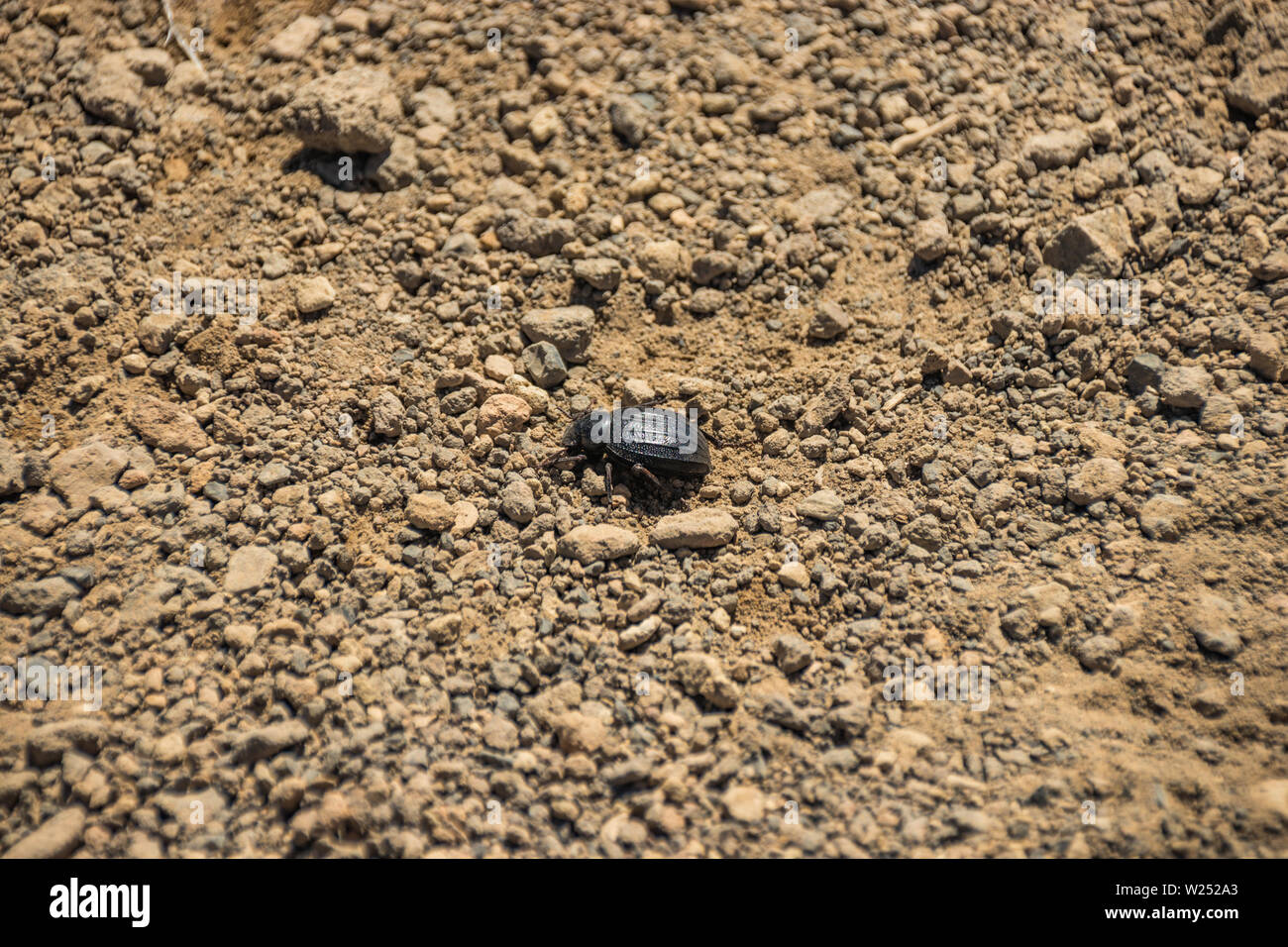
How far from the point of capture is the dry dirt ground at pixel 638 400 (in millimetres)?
3043

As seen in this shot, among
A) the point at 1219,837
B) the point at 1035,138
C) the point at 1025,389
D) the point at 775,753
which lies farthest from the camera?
the point at 1035,138

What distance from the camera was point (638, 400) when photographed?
4.02m

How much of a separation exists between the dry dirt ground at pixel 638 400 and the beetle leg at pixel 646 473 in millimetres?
50

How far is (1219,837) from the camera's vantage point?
2789mm

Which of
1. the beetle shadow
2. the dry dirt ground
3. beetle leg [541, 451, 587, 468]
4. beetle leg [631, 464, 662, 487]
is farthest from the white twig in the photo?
beetle leg [631, 464, 662, 487]

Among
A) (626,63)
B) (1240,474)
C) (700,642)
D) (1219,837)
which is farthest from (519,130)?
(1219,837)

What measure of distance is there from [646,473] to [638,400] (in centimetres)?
42

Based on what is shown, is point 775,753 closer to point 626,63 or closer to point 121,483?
point 121,483

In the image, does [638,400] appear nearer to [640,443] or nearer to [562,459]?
[640,443]

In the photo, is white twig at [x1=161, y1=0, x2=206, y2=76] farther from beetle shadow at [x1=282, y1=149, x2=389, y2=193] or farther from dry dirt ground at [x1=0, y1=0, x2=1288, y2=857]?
beetle shadow at [x1=282, y1=149, x2=389, y2=193]

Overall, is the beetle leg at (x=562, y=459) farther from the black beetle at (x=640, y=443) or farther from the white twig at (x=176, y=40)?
the white twig at (x=176, y=40)

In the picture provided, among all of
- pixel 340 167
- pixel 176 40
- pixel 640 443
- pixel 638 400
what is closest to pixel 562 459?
pixel 640 443

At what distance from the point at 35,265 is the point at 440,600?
2743 millimetres

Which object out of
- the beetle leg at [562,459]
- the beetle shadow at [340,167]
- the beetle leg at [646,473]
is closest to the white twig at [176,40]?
the beetle shadow at [340,167]
